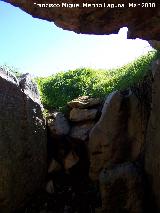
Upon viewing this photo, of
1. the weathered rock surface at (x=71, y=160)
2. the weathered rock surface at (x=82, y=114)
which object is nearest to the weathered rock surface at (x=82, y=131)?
the weathered rock surface at (x=82, y=114)

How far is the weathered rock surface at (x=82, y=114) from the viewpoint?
924 centimetres

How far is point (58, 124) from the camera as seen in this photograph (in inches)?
372

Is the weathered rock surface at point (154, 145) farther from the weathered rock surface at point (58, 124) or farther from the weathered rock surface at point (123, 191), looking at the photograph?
the weathered rock surface at point (58, 124)

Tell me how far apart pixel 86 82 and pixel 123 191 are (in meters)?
5.31

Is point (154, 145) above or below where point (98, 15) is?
below

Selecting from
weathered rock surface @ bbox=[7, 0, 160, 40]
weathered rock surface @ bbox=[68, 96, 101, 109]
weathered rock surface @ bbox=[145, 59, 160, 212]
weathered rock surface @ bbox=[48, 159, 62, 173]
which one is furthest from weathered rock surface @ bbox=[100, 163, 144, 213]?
weathered rock surface @ bbox=[7, 0, 160, 40]

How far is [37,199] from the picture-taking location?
28.2 feet

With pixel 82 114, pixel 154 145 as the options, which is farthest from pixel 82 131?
pixel 154 145

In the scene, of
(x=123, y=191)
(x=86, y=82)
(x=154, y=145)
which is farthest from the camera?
(x=86, y=82)

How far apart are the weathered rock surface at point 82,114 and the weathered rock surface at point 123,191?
2.18 meters

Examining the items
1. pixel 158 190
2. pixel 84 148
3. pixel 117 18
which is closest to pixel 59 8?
pixel 117 18

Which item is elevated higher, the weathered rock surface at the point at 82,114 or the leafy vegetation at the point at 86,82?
the leafy vegetation at the point at 86,82

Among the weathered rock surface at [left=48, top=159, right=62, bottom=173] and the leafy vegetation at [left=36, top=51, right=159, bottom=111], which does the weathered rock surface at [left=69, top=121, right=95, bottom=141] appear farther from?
the leafy vegetation at [left=36, top=51, right=159, bottom=111]

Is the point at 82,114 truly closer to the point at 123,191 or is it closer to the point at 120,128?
the point at 120,128
